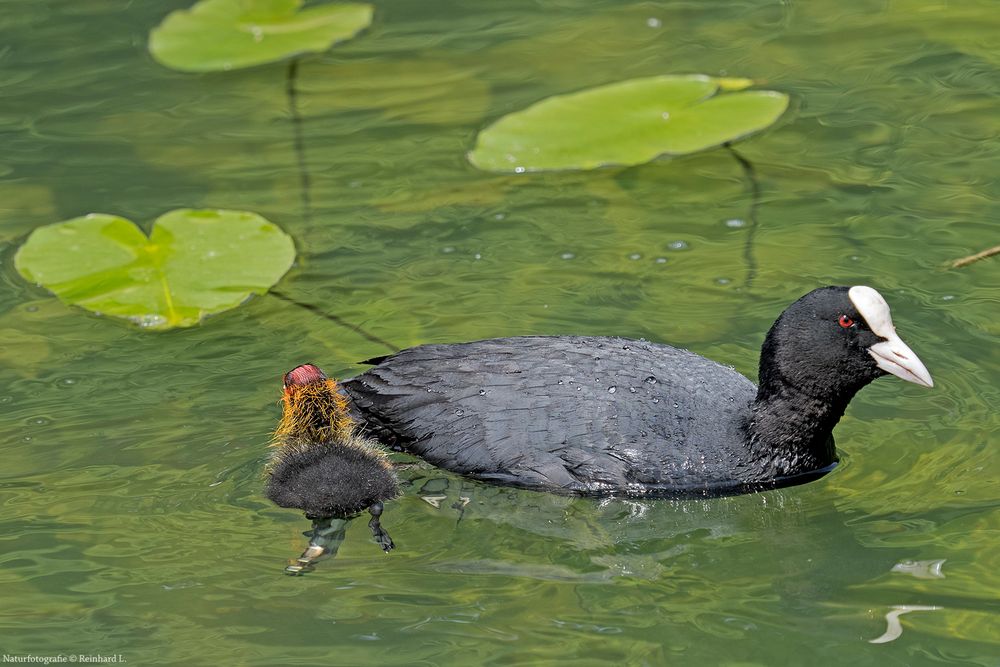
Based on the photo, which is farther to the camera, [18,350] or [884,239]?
[884,239]

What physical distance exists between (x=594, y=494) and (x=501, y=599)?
0.62m

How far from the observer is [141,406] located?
5.49 m

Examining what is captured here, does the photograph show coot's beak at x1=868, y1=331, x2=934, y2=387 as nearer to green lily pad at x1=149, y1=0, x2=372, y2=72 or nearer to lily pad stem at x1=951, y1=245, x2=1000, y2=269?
lily pad stem at x1=951, y1=245, x2=1000, y2=269

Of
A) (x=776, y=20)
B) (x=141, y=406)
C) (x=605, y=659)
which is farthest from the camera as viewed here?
(x=776, y=20)

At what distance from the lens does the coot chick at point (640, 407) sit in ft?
15.9

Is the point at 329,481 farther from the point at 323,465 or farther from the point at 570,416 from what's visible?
the point at 570,416

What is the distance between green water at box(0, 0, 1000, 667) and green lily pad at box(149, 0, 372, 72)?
0.24 meters

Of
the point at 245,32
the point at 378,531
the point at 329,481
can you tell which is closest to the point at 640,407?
the point at 378,531

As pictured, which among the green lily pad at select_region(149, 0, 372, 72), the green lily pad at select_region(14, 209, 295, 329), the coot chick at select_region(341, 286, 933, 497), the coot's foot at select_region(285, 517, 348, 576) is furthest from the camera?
the green lily pad at select_region(149, 0, 372, 72)

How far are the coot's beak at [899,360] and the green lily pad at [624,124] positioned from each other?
202 cm

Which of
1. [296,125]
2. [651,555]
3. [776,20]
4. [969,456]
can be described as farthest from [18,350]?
[776,20]

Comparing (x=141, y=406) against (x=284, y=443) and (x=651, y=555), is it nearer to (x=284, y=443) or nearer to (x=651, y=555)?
(x=284, y=443)

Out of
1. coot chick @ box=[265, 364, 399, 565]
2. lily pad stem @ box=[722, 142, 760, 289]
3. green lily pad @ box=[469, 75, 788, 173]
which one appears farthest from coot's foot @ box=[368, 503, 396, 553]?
green lily pad @ box=[469, 75, 788, 173]

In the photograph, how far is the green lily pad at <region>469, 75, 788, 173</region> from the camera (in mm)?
6641
